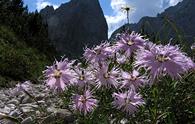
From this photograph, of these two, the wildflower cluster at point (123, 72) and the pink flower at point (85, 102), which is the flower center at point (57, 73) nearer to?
the wildflower cluster at point (123, 72)

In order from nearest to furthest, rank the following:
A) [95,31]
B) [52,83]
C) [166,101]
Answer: [52,83] < [166,101] < [95,31]

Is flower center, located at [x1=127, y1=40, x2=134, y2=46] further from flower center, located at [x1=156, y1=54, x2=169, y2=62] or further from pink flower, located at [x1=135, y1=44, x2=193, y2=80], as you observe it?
flower center, located at [x1=156, y1=54, x2=169, y2=62]

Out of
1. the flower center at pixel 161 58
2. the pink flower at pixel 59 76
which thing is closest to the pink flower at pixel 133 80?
the pink flower at pixel 59 76

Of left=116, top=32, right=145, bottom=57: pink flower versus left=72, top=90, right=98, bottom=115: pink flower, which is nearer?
left=72, top=90, right=98, bottom=115: pink flower

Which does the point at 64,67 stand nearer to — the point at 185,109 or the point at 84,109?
the point at 84,109

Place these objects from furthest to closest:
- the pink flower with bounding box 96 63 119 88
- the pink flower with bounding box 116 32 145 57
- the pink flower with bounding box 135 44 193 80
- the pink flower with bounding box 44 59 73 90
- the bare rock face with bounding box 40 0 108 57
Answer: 1. the bare rock face with bounding box 40 0 108 57
2. the pink flower with bounding box 116 32 145 57
3. the pink flower with bounding box 96 63 119 88
4. the pink flower with bounding box 44 59 73 90
5. the pink flower with bounding box 135 44 193 80

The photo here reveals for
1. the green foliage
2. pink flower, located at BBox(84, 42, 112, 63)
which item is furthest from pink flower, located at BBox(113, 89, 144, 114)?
the green foliage

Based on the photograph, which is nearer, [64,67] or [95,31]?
[64,67]

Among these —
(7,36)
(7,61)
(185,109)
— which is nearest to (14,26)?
(7,36)
